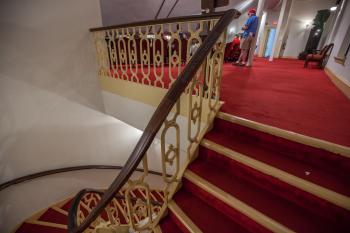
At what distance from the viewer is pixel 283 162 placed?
4.37 feet

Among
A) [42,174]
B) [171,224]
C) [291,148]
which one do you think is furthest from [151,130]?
[42,174]

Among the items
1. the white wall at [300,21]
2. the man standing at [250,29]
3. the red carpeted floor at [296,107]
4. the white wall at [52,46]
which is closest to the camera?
the red carpeted floor at [296,107]

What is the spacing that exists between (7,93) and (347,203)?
4.00m

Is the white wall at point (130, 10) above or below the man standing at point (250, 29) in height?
above

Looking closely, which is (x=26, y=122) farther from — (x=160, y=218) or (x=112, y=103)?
(x=160, y=218)

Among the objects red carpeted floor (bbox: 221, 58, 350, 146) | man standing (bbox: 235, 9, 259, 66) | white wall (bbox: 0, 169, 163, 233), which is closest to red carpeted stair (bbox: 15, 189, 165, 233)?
white wall (bbox: 0, 169, 163, 233)

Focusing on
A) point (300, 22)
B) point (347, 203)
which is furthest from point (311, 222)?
point (300, 22)

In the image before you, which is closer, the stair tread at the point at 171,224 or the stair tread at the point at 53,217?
the stair tread at the point at 171,224

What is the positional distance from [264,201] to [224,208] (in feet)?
0.95

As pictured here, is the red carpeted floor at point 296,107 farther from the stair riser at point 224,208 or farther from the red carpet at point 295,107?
the stair riser at point 224,208

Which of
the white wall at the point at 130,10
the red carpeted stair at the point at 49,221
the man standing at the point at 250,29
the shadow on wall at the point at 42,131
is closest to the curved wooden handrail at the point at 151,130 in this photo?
the red carpeted stair at the point at 49,221

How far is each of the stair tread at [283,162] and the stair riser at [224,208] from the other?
17.1 inches

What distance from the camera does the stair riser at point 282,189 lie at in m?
1.07

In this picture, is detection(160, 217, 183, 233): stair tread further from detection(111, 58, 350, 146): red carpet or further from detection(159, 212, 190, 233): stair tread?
detection(111, 58, 350, 146): red carpet
